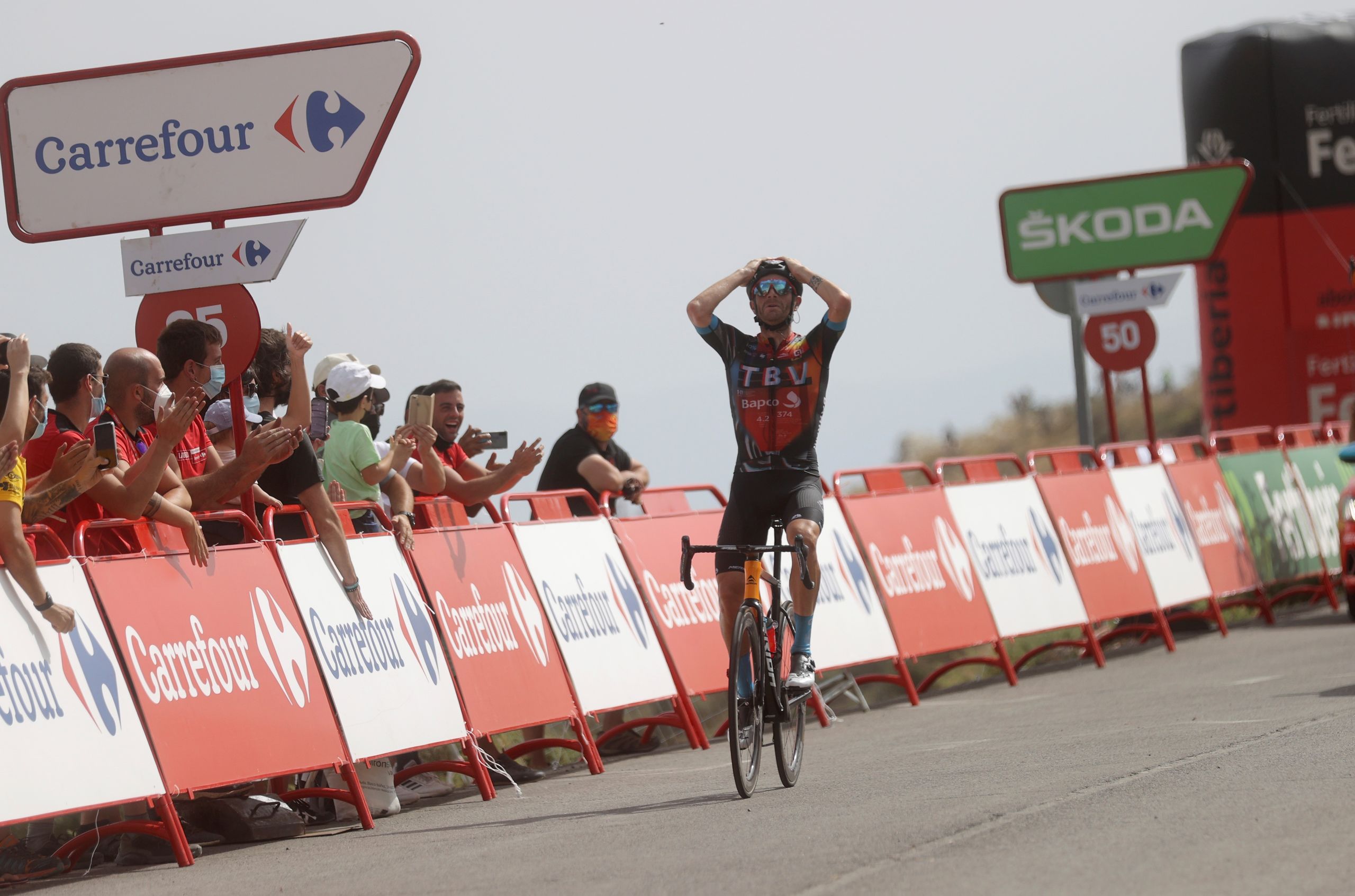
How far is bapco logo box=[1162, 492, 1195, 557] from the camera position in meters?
17.5

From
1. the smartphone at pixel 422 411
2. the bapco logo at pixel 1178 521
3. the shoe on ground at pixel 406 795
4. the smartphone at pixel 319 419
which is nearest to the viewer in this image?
the shoe on ground at pixel 406 795

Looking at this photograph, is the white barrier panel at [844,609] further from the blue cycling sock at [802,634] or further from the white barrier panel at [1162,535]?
the white barrier panel at [1162,535]

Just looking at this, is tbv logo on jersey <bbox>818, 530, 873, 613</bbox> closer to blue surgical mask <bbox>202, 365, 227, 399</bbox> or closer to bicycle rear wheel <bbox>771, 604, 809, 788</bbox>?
bicycle rear wheel <bbox>771, 604, 809, 788</bbox>

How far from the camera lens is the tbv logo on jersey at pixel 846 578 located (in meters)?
13.3

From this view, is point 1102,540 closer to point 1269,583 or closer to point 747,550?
point 1269,583

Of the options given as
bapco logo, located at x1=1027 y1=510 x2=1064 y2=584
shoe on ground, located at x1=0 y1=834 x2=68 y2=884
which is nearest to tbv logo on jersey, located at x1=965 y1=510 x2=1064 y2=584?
bapco logo, located at x1=1027 y1=510 x2=1064 y2=584

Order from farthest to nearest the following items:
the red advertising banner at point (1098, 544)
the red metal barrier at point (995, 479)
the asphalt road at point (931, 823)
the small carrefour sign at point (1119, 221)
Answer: the small carrefour sign at point (1119, 221) < the red advertising banner at point (1098, 544) < the red metal barrier at point (995, 479) < the asphalt road at point (931, 823)

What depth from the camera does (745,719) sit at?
28.8 ft

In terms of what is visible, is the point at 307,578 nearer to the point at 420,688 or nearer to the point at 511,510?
the point at 420,688

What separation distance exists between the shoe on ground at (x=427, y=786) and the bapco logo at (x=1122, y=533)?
752cm

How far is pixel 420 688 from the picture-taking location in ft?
32.6

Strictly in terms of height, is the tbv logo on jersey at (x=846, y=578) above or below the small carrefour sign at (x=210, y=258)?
below

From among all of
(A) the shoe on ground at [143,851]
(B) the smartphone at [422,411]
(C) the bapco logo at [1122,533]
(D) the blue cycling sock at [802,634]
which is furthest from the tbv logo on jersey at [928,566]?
(A) the shoe on ground at [143,851]

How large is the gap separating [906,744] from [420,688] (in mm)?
2783
